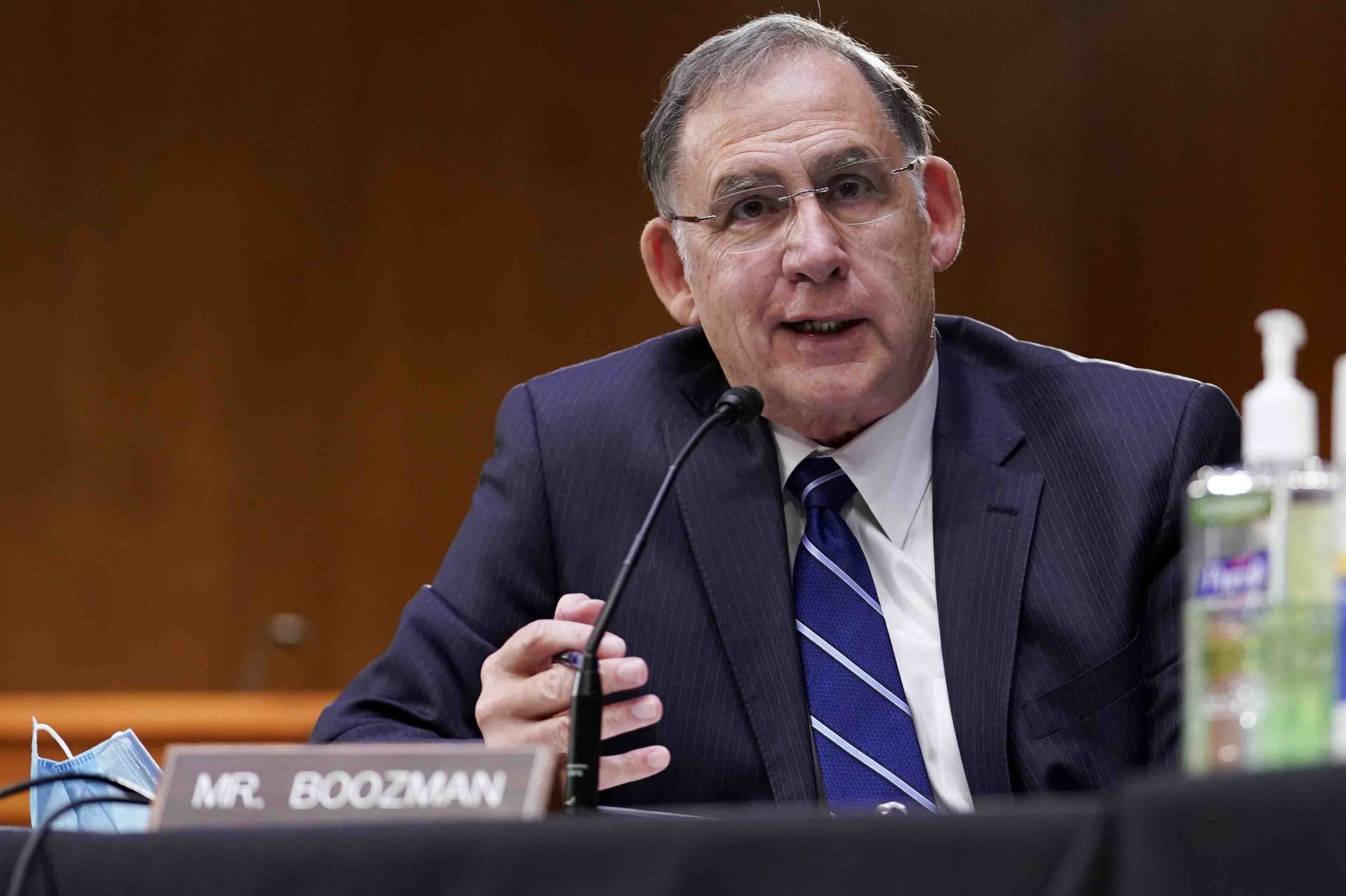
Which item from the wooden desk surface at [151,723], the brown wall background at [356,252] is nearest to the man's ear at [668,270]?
the wooden desk surface at [151,723]

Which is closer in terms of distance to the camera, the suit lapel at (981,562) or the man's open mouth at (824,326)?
the suit lapel at (981,562)

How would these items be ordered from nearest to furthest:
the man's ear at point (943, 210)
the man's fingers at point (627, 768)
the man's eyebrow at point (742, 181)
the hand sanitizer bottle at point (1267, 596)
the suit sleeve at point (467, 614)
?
the hand sanitizer bottle at point (1267, 596) → the man's fingers at point (627, 768) → the suit sleeve at point (467, 614) → the man's eyebrow at point (742, 181) → the man's ear at point (943, 210)

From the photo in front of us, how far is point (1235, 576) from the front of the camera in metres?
0.85

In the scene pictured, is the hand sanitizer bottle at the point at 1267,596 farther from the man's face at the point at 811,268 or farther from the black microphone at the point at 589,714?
the man's face at the point at 811,268

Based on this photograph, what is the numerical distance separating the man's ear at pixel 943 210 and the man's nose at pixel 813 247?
22 centimetres

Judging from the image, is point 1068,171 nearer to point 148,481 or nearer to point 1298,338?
point 148,481

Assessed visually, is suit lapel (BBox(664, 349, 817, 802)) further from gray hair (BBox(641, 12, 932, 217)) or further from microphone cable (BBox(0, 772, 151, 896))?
microphone cable (BBox(0, 772, 151, 896))

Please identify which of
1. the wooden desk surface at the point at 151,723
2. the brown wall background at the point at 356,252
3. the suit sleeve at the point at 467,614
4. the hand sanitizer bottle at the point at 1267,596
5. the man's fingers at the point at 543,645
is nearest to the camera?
the hand sanitizer bottle at the point at 1267,596

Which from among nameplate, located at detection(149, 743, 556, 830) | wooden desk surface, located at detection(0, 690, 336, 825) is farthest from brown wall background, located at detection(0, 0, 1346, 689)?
nameplate, located at detection(149, 743, 556, 830)

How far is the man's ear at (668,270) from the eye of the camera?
2109 mm

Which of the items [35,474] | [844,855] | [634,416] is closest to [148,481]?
[35,474]

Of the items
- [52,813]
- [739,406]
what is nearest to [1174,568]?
[739,406]

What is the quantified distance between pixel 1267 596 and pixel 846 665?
938 millimetres

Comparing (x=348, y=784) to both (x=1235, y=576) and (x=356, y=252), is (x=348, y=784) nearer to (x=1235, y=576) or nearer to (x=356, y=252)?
(x=1235, y=576)
